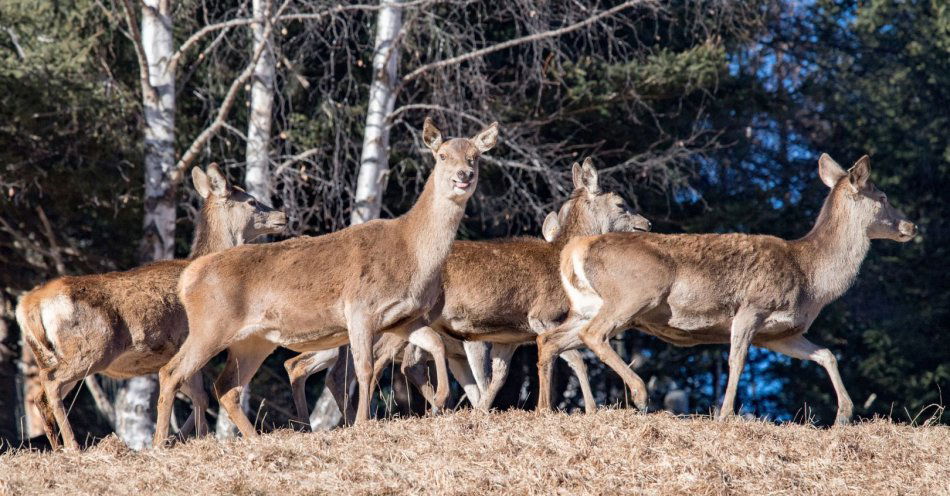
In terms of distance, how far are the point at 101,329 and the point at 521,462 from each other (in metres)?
4.46

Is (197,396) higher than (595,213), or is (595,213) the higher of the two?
(595,213)

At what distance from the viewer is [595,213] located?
13.6m

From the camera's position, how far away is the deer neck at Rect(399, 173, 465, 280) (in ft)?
33.3

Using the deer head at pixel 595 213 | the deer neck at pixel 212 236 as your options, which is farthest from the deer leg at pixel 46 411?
the deer head at pixel 595 213

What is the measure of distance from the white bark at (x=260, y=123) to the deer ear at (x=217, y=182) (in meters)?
2.90

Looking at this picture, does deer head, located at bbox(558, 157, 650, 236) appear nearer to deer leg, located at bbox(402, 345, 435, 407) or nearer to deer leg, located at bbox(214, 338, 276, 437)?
deer leg, located at bbox(402, 345, 435, 407)

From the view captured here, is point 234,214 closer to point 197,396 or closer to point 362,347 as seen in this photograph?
point 197,396

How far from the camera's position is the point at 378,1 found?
1775cm

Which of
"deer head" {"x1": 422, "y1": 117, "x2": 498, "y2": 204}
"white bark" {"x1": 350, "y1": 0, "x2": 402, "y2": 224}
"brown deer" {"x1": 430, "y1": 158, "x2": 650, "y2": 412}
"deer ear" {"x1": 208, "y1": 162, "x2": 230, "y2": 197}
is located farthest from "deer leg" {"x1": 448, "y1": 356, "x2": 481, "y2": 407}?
"white bark" {"x1": 350, "y1": 0, "x2": 402, "y2": 224}

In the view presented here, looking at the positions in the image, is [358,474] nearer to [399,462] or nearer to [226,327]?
[399,462]

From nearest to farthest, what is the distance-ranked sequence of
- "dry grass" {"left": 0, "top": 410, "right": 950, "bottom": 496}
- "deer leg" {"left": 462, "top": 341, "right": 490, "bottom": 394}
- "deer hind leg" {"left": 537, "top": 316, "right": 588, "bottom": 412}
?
"dry grass" {"left": 0, "top": 410, "right": 950, "bottom": 496}, "deer hind leg" {"left": 537, "top": 316, "right": 588, "bottom": 412}, "deer leg" {"left": 462, "top": 341, "right": 490, "bottom": 394}

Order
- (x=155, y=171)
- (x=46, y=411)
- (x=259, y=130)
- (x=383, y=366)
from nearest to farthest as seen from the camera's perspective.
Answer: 1. (x=46, y=411)
2. (x=383, y=366)
3. (x=155, y=171)
4. (x=259, y=130)

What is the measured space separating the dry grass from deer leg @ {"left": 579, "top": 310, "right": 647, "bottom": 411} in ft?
3.77

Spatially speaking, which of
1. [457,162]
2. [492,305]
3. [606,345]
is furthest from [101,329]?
[606,345]
